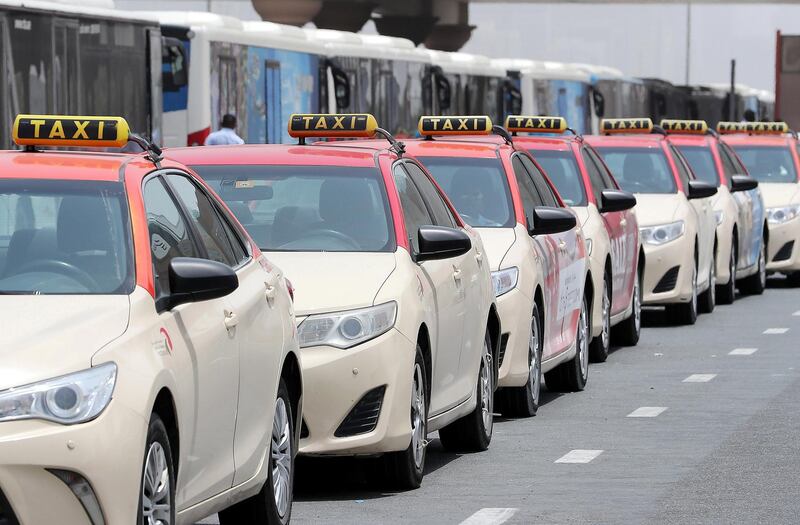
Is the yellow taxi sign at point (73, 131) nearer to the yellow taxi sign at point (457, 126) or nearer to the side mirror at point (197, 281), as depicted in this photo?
the side mirror at point (197, 281)

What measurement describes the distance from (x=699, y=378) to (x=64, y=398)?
895cm

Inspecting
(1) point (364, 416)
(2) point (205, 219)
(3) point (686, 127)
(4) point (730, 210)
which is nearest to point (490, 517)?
(1) point (364, 416)

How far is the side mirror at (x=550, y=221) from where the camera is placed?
12016 millimetres

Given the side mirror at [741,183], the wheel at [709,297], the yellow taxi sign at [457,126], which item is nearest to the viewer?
the yellow taxi sign at [457,126]

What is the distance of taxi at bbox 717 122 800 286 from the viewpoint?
2362cm

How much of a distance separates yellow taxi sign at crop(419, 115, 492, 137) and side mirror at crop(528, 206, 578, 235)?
2.38 m

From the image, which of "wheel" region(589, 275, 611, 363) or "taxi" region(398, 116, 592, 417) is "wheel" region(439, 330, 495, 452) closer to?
"taxi" region(398, 116, 592, 417)

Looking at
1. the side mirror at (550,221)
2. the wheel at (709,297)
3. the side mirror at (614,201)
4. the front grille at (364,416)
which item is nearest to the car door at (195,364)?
the front grille at (364,416)

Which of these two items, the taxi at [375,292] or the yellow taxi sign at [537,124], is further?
the yellow taxi sign at [537,124]

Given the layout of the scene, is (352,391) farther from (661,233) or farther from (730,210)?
(730,210)

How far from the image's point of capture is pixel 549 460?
1005 centimetres

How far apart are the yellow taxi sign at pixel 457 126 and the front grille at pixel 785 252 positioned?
9.46m

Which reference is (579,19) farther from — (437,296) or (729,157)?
(437,296)

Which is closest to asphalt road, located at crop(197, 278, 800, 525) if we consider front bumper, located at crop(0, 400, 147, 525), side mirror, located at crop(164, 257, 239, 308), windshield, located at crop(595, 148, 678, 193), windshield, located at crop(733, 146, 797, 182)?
side mirror, located at crop(164, 257, 239, 308)
